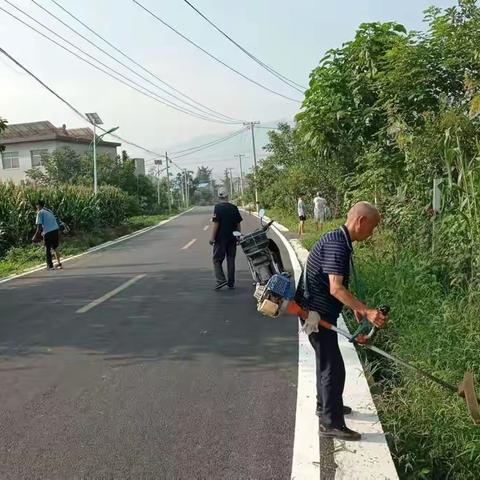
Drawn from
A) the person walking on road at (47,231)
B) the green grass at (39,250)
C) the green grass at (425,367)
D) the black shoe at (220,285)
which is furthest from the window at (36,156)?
the green grass at (425,367)

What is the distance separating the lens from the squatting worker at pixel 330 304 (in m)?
3.60

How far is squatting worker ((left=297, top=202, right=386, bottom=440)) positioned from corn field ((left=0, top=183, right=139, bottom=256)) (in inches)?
649

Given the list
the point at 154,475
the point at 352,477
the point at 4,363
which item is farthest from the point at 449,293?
the point at 4,363

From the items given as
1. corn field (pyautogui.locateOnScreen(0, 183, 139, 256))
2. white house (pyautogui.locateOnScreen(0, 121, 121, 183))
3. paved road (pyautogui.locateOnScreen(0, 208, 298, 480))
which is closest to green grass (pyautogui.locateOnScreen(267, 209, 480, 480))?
paved road (pyautogui.locateOnScreen(0, 208, 298, 480))

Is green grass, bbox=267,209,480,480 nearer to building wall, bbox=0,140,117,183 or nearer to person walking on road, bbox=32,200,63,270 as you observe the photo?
person walking on road, bbox=32,200,63,270

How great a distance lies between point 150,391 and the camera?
4.77 m

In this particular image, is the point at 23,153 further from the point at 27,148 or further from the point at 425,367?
the point at 425,367

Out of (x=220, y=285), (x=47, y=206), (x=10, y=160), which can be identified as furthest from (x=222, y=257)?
(x=10, y=160)

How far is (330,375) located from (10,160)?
2043 inches

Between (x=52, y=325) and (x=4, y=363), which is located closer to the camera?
(x=4, y=363)

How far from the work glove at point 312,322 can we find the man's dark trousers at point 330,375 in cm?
8

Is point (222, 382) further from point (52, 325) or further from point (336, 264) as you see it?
point (52, 325)

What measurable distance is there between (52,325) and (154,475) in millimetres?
4444

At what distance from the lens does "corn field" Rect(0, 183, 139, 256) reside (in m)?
18.7
